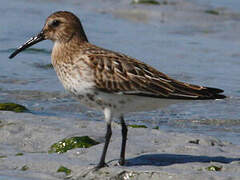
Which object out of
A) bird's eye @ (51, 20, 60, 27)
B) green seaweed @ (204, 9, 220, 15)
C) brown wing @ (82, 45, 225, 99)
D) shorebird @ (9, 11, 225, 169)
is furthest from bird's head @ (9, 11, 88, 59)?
green seaweed @ (204, 9, 220, 15)

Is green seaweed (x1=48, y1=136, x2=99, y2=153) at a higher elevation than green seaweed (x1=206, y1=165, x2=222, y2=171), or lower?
lower

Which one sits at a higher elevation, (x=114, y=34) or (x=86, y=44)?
(x=86, y=44)

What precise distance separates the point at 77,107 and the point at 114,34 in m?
5.38

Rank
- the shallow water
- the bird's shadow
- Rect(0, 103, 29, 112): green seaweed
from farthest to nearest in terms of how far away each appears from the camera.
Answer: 1. the shallow water
2. Rect(0, 103, 29, 112): green seaweed
3. the bird's shadow

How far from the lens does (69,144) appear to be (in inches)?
362

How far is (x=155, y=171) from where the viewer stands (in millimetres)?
7711

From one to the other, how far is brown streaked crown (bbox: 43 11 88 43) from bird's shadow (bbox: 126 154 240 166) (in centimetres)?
166

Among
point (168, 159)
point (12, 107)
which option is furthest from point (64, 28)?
point (12, 107)

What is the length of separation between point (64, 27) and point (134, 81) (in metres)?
1.27

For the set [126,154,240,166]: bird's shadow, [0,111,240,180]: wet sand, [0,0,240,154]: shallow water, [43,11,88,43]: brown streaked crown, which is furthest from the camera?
[0,0,240,154]: shallow water

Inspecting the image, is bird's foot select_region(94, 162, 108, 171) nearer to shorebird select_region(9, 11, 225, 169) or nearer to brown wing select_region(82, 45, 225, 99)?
shorebird select_region(9, 11, 225, 169)

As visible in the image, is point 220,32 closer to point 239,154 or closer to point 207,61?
point 207,61

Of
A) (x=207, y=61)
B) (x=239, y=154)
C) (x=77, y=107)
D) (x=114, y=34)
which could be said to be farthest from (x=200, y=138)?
(x=114, y=34)

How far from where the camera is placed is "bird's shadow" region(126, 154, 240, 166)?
27.3 ft
